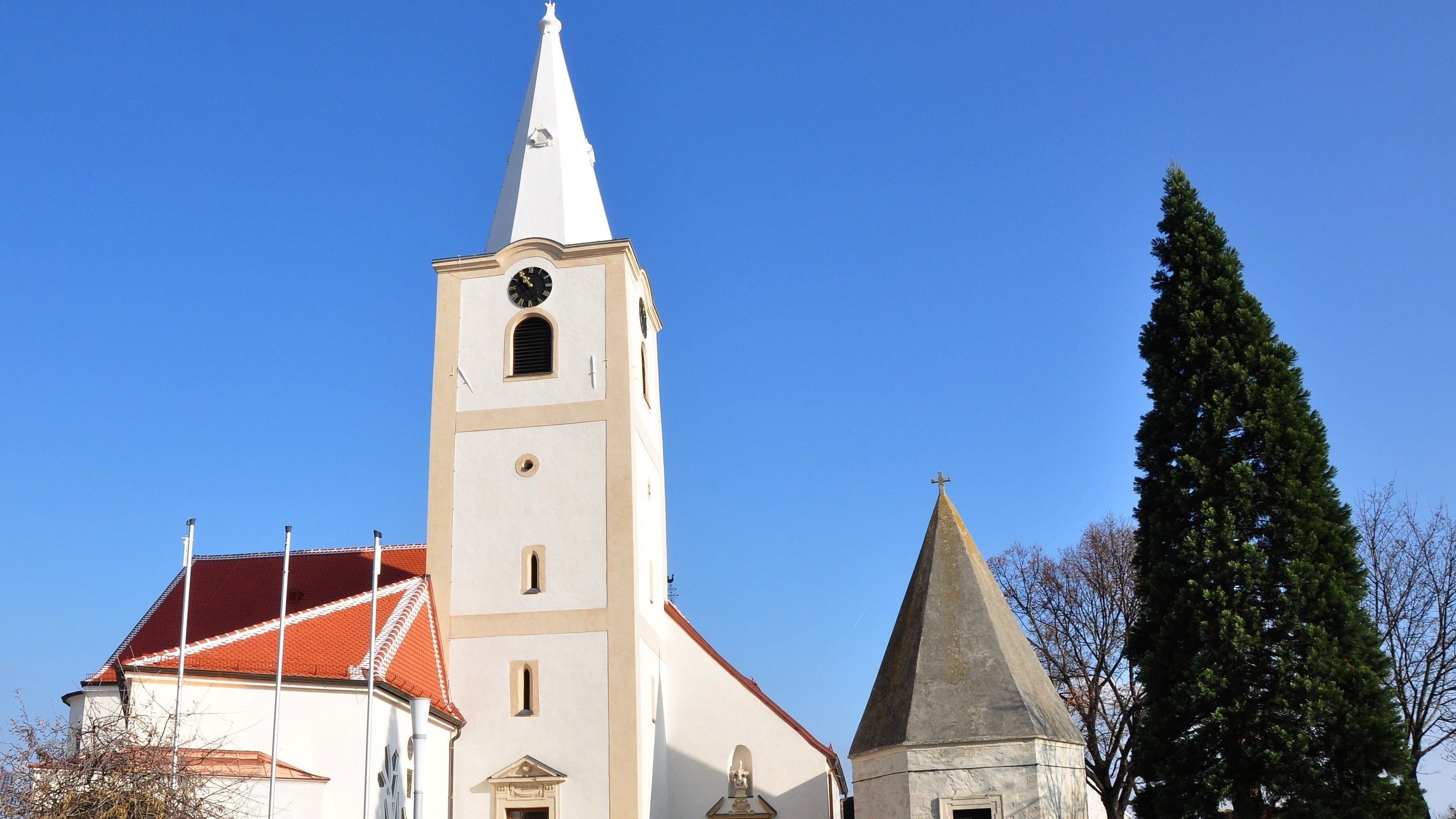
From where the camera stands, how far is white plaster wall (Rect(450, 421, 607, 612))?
25.5 metres

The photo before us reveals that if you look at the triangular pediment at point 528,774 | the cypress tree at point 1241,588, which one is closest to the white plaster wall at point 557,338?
the triangular pediment at point 528,774

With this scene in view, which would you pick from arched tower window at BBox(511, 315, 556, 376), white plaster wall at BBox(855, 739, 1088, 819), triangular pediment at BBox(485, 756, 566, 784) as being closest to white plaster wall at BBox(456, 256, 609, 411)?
arched tower window at BBox(511, 315, 556, 376)

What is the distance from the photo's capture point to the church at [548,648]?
2075 cm

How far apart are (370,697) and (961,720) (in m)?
10.2

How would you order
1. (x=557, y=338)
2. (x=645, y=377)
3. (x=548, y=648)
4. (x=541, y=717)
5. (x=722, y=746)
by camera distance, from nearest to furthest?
(x=541, y=717) → (x=548, y=648) → (x=722, y=746) → (x=557, y=338) → (x=645, y=377)

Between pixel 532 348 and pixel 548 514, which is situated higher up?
pixel 532 348

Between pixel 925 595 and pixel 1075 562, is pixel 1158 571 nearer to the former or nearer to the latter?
pixel 925 595

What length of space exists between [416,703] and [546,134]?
16273 millimetres

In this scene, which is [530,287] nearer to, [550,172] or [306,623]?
[550,172]

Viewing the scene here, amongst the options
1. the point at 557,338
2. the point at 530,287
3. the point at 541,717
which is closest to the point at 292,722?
the point at 541,717

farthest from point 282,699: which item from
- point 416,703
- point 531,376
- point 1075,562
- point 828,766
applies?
point 1075,562

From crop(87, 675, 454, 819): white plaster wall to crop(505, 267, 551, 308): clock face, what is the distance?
33.0 ft

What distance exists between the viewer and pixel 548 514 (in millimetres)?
26016

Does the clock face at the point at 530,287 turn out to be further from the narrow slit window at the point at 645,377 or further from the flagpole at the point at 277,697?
the flagpole at the point at 277,697
